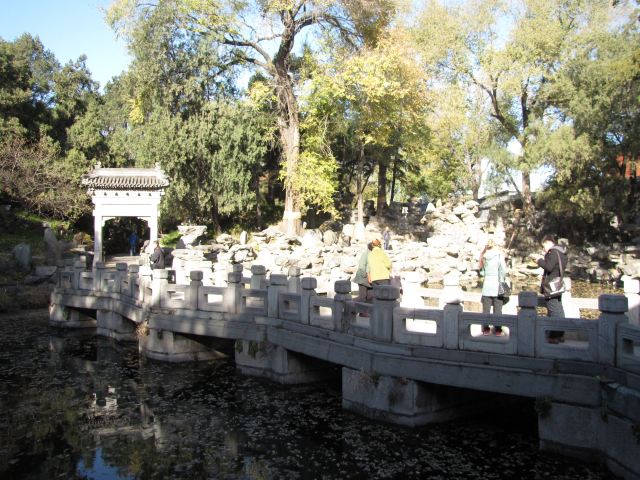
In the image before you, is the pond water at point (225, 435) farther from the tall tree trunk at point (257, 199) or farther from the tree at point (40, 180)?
the tall tree trunk at point (257, 199)

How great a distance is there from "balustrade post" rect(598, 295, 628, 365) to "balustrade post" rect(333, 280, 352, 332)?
4.02 meters

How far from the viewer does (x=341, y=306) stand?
1021 centimetres

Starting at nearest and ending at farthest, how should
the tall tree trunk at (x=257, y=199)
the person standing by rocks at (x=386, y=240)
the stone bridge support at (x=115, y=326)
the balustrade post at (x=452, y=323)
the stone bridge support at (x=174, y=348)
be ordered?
the balustrade post at (x=452, y=323)
the stone bridge support at (x=174, y=348)
the stone bridge support at (x=115, y=326)
the tall tree trunk at (x=257, y=199)
the person standing by rocks at (x=386, y=240)

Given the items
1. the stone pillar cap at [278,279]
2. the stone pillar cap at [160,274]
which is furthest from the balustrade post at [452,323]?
the stone pillar cap at [160,274]

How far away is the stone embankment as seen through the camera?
90.8 ft

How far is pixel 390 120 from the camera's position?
2991 cm

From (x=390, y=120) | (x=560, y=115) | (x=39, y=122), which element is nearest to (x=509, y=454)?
(x=390, y=120)

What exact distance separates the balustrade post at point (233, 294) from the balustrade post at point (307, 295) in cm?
188

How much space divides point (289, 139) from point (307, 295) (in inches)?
797

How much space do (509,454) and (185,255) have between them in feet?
62.7

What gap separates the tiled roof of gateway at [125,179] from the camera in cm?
2497

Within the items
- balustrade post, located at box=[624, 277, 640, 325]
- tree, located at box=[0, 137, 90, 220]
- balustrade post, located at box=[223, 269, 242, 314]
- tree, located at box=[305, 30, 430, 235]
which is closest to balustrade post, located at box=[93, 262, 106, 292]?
balustrade post, located at box=[223, 269, 242, 314]

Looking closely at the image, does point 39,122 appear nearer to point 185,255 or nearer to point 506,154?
point 185,255

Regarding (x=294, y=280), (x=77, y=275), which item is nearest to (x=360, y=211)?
(x=77, y=275)
